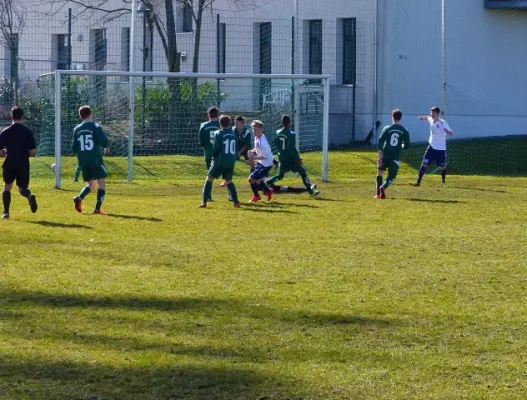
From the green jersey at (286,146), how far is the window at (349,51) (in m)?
14.2

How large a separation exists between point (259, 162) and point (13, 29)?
65.0ft

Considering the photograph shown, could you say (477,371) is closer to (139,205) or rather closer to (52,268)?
(52,268)

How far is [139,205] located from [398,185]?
24.1ft

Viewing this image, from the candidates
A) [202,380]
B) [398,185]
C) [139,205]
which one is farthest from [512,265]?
[398,185]

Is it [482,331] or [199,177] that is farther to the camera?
[199,177]

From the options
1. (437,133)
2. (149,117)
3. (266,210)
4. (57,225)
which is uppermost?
(149,117)

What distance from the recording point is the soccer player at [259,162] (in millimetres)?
19734

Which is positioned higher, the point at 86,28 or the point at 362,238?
the point at 86,28

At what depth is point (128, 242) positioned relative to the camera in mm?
13867

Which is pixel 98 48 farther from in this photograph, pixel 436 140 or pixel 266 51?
pixel 436 140

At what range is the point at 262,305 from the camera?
31.4ft

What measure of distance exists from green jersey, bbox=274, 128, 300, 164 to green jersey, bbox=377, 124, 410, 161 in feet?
5.67

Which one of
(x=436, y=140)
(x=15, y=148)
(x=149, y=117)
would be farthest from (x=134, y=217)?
(x=149, y=117)

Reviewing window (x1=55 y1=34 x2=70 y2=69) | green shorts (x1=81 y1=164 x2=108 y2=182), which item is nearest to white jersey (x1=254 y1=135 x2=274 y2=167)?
green shorts (x1=81 y1=164 x2=108 y2=182)
